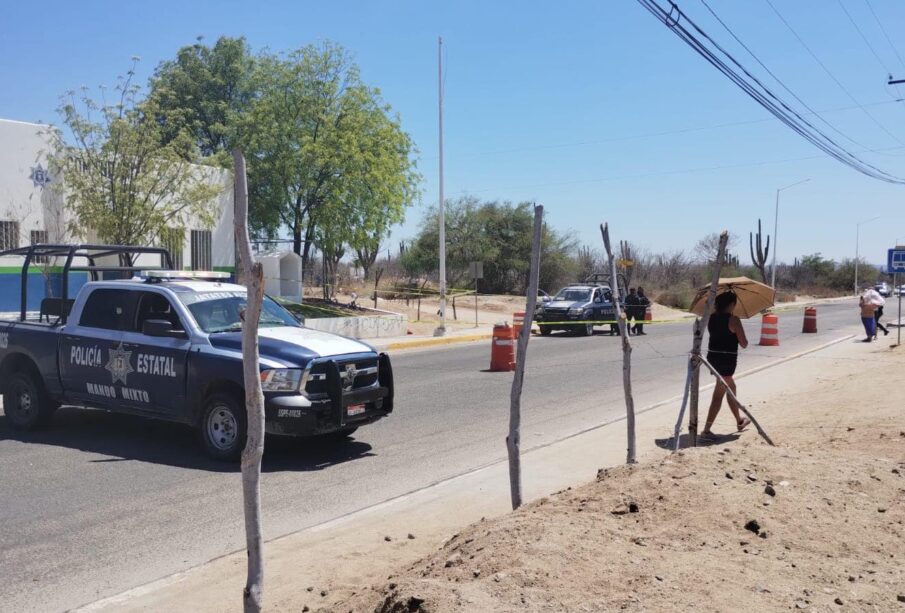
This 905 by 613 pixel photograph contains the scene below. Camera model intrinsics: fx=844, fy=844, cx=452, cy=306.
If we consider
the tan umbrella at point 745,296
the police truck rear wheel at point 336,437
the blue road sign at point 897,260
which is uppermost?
the blue road sign at point 897,260

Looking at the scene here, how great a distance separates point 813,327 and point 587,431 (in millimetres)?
22458

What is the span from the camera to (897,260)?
24750 mm

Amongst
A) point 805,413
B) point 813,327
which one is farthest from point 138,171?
point 813,327

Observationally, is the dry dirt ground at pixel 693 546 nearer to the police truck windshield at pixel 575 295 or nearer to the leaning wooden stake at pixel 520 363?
the leaning wooden stake at pixel 520 363

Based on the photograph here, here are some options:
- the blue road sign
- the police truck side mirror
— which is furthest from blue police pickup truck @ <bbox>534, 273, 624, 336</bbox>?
the police truck side mirror

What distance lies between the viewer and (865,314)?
24.5 meters

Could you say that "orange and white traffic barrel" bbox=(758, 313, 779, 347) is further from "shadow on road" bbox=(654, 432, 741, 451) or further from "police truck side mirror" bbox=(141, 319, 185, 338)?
"police truck side mirror" bbox=(141, 319, 185, 338)

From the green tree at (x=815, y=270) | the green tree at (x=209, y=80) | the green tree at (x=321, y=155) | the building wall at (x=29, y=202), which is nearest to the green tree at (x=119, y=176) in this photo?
the building wall at (x=29, y=202)

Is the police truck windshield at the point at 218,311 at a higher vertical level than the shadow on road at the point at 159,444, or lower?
higher

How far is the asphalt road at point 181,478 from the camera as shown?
232 inches

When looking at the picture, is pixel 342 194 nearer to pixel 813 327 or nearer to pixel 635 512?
pixel 813 327

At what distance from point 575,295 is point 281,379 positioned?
2440 centimetres

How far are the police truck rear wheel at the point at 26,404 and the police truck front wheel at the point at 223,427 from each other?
264cm

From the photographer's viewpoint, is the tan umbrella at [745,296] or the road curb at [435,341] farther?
the road curb at [435,341]
